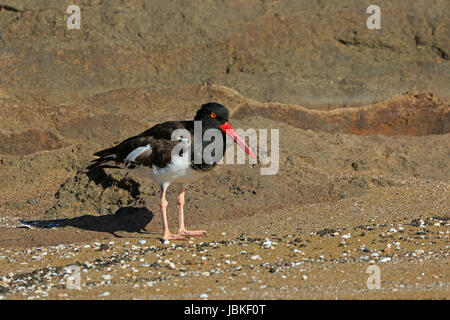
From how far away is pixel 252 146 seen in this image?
9.96m

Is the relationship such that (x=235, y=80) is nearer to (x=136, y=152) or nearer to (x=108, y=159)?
(x=108, y=159)

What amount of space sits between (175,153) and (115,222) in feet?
4.77

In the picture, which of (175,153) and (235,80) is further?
(235,80)

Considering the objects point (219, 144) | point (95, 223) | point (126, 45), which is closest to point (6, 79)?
point (126, 45)

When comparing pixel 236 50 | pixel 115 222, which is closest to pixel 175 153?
pixel 115 222

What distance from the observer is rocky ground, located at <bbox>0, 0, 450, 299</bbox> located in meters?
6.03

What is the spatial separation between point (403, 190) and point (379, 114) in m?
4.18

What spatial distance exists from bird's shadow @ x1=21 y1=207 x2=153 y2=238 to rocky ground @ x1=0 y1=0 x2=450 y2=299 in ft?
0.07

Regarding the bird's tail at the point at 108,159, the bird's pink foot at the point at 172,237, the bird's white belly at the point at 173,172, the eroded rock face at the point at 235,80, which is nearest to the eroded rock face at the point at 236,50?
the eroded rock face at the point at 235,80

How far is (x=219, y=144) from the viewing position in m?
7.35

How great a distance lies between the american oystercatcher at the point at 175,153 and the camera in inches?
282

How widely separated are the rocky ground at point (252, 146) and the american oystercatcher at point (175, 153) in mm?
704

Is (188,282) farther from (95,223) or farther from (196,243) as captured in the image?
(95,223)

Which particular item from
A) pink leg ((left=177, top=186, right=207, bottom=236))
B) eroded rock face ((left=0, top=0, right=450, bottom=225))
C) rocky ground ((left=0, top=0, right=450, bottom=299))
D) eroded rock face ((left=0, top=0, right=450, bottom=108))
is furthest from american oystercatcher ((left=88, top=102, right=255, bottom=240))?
eroded rock face ((left=0, top=0, right=450, bottom=108))
